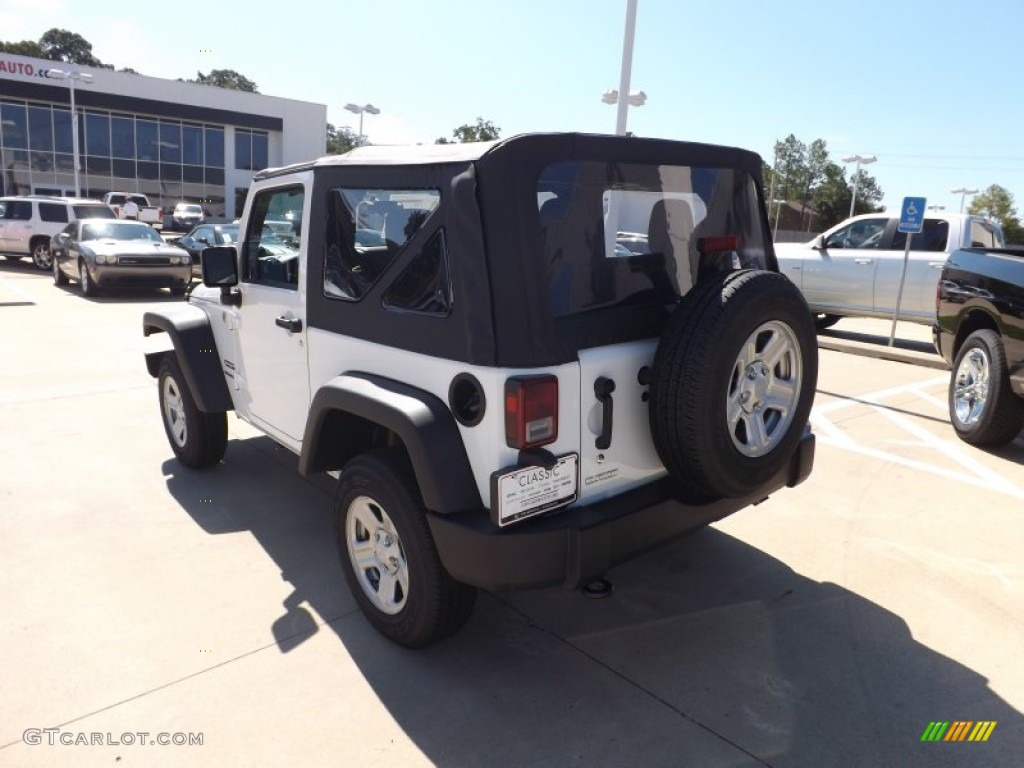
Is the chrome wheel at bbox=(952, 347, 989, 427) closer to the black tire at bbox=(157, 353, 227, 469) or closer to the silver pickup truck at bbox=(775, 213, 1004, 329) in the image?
the silver pickup truck at bbox=(775, 213, 1004, 329)

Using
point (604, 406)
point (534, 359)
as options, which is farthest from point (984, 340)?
point (534, 359)

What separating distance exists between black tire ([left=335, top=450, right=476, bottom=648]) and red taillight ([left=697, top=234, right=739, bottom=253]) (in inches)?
59.4

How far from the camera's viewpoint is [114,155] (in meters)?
41.3

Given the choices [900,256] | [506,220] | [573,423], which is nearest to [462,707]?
[573,423]

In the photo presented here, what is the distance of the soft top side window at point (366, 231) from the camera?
2.84 m

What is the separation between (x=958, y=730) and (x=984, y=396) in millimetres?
4016

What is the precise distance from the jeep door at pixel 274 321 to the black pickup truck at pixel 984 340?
493 centimetres

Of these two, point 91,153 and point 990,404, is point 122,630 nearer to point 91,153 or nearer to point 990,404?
point 990,404

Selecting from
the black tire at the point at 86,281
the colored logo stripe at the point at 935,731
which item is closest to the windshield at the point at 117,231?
the black tire at the point at 86,281

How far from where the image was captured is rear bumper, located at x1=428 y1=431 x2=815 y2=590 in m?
2.50

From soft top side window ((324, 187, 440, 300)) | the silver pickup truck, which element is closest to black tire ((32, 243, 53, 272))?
the silver pickup truck

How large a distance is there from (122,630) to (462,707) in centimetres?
152

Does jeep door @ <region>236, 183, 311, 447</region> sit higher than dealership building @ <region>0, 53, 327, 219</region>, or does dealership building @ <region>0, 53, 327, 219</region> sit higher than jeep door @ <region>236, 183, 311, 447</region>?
dealership building @ <region>0, 53, 327, 219</region>

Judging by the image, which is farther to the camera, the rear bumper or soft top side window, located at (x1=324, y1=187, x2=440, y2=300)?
soft top side window, located at (x1=324, y1=187, x2=440, y2=300)
